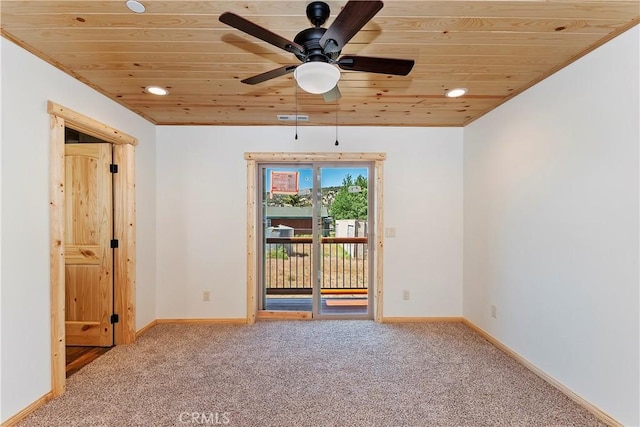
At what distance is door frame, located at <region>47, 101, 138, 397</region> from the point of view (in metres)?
2.20

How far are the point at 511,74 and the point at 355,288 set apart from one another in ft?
11.0

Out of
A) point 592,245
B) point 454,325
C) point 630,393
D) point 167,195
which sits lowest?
point 454,325

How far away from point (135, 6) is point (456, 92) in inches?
99.4

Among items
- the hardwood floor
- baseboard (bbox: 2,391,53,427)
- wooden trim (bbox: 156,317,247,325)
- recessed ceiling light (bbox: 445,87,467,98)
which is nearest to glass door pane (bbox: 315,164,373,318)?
wooden trim (bbox: 156,317,247,325)

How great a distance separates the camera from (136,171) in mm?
3297

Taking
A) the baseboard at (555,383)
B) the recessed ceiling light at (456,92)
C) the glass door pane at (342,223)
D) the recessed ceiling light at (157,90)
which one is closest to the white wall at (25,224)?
the recessed ceiling light at (157,90)

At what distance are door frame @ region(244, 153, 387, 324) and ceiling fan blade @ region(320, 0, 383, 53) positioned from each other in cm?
228

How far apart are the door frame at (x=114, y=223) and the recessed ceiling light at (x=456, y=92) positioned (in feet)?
10.5

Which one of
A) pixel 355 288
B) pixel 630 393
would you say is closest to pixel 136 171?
pixel 355 288

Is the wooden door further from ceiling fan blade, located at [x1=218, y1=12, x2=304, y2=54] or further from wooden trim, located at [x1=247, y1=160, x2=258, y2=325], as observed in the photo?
ceiling fan blade, located at [x1=218, y1=12, x2=304, y2=54]

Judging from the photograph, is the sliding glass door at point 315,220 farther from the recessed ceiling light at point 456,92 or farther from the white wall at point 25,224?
the white wall at point 25,224

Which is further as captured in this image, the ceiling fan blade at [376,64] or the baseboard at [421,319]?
the baseboard at [421,319]

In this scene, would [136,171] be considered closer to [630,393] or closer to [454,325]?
[454,325]

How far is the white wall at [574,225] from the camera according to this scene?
1.81 metres
